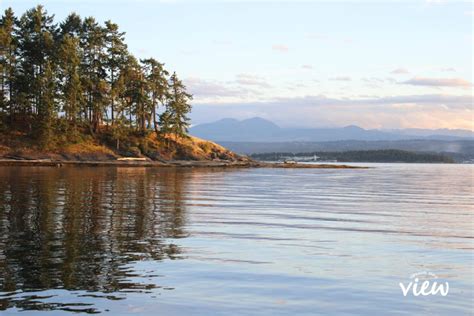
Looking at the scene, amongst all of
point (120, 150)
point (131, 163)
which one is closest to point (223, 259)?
point (131, 163)

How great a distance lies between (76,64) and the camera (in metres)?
110

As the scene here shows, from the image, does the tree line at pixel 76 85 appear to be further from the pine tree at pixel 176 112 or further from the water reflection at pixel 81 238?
the water reflection at pixel 81 238

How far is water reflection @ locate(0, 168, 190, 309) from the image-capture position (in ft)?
51.3

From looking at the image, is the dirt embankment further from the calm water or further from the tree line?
the calm water

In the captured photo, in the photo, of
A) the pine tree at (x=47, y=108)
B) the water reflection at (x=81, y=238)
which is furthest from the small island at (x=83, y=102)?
the water reflection at (x=81, y=238)

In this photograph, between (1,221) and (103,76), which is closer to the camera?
(1,221)

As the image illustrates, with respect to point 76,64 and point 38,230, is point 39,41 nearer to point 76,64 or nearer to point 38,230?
point 76,64

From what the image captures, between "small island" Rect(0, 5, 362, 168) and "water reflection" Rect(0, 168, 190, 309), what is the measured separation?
2566 inches

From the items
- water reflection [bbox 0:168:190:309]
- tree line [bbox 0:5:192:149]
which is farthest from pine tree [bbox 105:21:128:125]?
water reflection [bbox 0:168:190:309]

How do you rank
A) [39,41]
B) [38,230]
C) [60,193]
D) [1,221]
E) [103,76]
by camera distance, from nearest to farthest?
[38,230] < [1,221] < [60,193] < [39,41] < [103,76]

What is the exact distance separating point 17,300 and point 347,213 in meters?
24.1

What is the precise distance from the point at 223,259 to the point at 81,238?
6051mm

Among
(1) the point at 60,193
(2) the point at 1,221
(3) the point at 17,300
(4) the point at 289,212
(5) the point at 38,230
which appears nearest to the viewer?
(3) the point at 17,300

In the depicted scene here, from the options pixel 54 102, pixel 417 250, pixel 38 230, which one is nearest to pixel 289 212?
pixel 417 250
